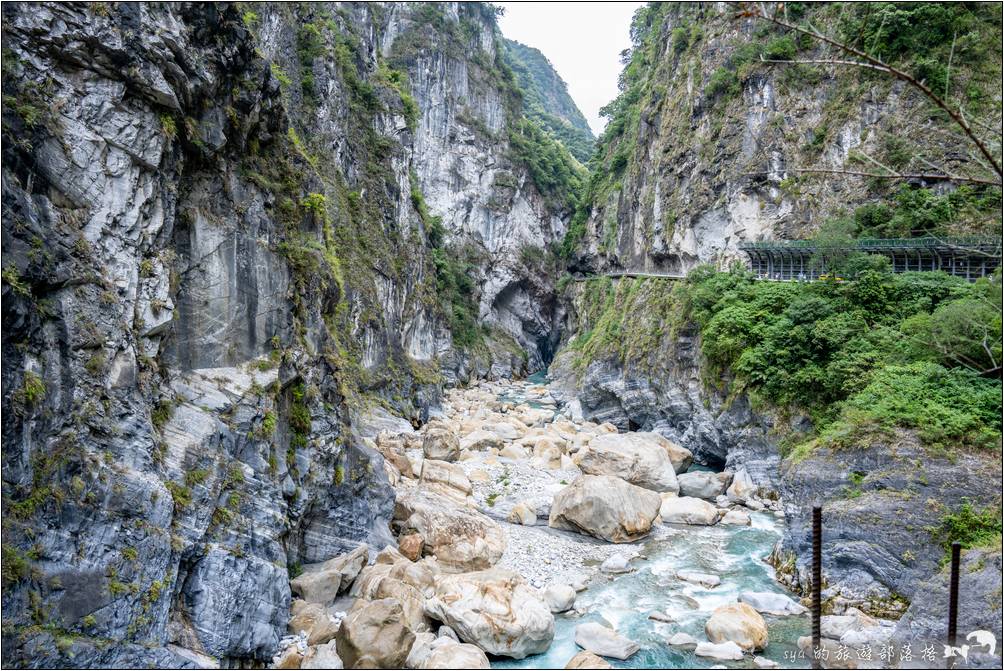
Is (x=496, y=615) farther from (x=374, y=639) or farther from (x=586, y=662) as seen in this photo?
(x=374, y=639)

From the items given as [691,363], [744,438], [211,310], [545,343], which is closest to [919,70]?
[691,363]

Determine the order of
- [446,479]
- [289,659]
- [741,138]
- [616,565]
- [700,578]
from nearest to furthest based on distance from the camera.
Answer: [289,659]
[700,578]
[616,565]
[446,479]
[741,138]

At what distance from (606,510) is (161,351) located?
10.2 meters

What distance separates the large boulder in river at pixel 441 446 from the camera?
19.3 m

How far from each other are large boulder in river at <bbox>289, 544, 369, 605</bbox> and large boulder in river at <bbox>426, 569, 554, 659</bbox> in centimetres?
167

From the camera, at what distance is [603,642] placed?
9.48 metres

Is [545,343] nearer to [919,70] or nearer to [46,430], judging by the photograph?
[919,70]

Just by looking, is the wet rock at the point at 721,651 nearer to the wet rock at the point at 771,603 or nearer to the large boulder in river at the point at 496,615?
the wet rock at the point at 771,603

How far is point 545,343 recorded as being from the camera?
51.3m

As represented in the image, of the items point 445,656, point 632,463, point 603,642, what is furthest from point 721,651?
point 632,463

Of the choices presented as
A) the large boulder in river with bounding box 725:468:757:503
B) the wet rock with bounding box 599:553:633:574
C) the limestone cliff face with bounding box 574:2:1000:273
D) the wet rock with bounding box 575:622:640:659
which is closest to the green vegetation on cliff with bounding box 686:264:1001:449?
the large boulder in river with bounding box 725:468:757:503

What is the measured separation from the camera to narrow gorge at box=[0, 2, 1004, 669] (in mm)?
6652

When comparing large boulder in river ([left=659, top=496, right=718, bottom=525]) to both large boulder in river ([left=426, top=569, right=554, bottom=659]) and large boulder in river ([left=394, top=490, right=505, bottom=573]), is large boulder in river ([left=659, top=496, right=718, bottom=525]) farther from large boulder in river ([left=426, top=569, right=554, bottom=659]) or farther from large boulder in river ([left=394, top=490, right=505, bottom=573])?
large boulder in river ([left=426, top=569, right=554, bottom=659])

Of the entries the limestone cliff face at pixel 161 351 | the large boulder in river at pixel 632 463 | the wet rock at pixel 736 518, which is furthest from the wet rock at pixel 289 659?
the wet rock at pixel 736 518
